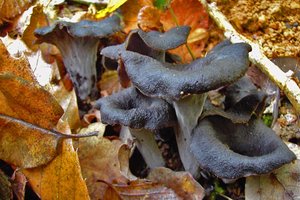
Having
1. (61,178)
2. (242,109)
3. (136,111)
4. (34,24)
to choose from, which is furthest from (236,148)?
(34,24)

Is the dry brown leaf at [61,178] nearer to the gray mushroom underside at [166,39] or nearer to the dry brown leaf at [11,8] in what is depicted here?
the gray mushroom underside at [166,39]

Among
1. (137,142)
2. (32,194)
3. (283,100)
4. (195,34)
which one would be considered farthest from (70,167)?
(195,34)

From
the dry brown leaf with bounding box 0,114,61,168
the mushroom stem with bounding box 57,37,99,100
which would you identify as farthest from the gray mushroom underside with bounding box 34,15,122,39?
the dry brown leaf with bounding box 0,114,61,168

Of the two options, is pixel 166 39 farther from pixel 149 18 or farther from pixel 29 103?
pixel 149 18

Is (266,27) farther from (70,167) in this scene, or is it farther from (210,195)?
(70,167)

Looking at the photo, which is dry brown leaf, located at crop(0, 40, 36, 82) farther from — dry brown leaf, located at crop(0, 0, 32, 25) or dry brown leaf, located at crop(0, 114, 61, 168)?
dry brown leaf, located at crop(0, 0, 32, 25)

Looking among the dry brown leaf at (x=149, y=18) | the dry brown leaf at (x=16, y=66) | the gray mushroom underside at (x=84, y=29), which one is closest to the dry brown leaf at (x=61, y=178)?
the dry brown leaf at (x=16, y=66)
